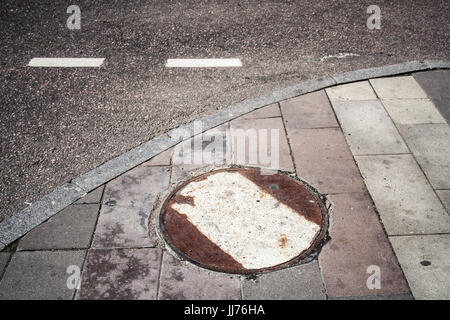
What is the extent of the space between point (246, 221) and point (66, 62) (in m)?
3.59

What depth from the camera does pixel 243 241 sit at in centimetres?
318

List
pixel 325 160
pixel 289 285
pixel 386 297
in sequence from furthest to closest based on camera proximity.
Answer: pixel 325 160 < pixel 289 285 < pixel 386 297

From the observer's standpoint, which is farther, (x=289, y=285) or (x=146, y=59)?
(x=146, y=59)

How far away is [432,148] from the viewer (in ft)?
13.3

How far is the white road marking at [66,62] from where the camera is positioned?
548cm

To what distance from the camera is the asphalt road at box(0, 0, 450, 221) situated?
13.9ft

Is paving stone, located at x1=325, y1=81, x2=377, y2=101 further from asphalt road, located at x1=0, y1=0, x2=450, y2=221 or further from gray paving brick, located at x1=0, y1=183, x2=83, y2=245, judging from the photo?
gray paving brick, located at x1=0, y1=183, x2=83, y2=245

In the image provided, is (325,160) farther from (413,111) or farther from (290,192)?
(413,111)

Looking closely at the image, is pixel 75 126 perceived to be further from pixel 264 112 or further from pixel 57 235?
pixel 264 112

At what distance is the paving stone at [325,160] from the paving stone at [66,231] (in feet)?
6.01

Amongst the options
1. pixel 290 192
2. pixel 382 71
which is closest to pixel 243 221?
pixel 290 192

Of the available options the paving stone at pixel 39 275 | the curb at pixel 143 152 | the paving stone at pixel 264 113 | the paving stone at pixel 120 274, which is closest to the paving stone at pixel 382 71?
the curb at pixel 143 152

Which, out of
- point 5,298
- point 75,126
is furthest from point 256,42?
point 5,298

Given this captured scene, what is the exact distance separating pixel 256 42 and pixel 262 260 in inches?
144
